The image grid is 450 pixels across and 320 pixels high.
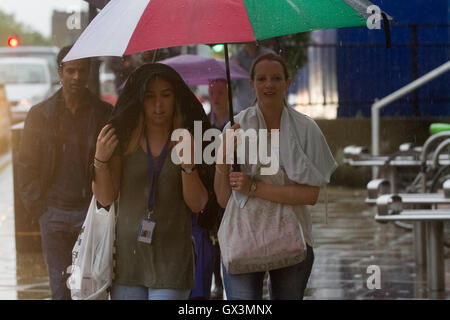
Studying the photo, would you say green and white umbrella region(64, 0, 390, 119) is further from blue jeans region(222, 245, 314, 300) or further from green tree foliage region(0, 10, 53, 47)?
green tree foliage region(0, 10, 53, 47)

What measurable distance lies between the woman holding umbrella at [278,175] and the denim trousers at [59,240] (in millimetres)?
1521

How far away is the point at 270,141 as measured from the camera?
545 cm

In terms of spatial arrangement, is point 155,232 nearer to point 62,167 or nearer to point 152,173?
point 152,173

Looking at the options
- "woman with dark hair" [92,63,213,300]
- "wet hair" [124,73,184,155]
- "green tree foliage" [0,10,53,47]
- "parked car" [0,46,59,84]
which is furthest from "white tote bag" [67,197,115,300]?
"green tree foliage" [0,10,53,47]

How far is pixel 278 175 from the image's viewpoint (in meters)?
5.39

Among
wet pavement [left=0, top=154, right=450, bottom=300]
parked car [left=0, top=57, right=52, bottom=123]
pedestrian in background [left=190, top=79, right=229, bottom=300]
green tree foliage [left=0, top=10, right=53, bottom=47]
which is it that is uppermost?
green tree foliage [left=0, top=10, right=53, bottom=47]

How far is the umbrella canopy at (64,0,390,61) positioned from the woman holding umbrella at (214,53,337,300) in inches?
13.3

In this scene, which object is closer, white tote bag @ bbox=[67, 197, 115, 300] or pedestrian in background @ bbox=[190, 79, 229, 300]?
white tote bag @ bbox=[67, 197, 115, 300]

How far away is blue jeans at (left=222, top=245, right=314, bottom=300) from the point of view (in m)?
5.41

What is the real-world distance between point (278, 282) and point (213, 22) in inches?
52.3

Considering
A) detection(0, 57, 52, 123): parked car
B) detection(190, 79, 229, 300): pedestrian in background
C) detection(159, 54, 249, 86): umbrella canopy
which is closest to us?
detection(190, 79, 229, 300): pedestrian in background

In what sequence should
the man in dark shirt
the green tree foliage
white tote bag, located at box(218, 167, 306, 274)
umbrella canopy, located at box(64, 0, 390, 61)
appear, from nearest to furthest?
umbrella canopy, located at box(64, 0, 390, 61) < white tote bag, located at box(218, 167, 306, 274) < the man in dark shirt < the green tree foliage

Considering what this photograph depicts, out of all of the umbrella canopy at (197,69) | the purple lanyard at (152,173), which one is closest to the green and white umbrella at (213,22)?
the purple lanyard at (152,173)

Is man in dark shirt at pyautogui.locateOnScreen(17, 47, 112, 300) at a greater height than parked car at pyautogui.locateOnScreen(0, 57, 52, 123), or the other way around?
parked car at pyautogui.locateOnScreen(0, 57, 52, 123)
